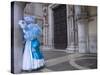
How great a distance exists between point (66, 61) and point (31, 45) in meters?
0.46

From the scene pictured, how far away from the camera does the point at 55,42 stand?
2768mm

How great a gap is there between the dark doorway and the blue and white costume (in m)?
0.21

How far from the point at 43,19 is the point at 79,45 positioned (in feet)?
1.77

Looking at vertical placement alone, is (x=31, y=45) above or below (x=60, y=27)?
below

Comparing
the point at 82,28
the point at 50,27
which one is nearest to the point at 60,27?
the point at 50,27

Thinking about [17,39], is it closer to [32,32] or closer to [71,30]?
[32,32]

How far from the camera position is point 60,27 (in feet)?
9.18

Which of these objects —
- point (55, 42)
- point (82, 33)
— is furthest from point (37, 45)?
point (82, 33)

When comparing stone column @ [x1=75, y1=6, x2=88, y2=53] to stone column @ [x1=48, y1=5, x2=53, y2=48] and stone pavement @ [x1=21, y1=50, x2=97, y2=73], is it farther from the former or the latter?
stone column @ [x1=48, y1=5, x2=53, y2=48]

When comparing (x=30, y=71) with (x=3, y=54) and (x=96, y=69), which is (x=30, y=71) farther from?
(x=96, y=69)

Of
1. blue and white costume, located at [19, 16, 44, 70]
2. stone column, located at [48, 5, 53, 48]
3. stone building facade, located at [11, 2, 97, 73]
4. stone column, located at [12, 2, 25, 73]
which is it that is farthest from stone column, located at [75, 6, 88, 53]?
stone column, located at [12, 2, 25, 73]

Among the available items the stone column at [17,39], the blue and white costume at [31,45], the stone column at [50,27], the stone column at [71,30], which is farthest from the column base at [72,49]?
the stone column at [17,39]

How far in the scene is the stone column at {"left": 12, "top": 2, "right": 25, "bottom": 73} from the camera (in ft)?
8.43

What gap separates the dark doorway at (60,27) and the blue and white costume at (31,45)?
0.68 ft
